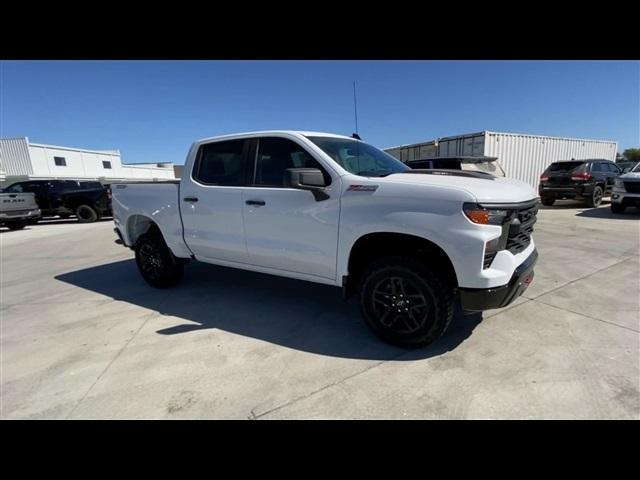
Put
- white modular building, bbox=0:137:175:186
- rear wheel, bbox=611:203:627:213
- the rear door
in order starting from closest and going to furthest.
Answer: the rear door < rear wheel, bbox=611:203:627:213 < white modular building, bbox=0:137:175:186

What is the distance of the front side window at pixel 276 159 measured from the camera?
3236 millimetres

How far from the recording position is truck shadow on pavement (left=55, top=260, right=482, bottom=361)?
2.89 m

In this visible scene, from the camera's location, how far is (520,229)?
102 inches

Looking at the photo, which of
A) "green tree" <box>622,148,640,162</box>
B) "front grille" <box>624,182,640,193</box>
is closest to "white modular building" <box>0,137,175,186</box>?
"front grille" <box>624,182,640,193</box>

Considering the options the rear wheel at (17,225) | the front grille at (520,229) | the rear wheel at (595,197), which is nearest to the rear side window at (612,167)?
the rear wheel at (595,197)

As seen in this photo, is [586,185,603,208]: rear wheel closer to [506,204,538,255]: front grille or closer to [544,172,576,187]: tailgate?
[544,172,576,187]: tailgate

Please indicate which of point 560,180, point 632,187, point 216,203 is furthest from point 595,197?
point 216,203

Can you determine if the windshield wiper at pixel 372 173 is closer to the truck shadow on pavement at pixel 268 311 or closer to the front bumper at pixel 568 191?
the truck shadow on pavement at pixel 268 311

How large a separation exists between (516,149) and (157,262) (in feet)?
53.0

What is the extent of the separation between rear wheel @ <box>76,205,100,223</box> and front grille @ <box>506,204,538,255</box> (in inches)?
655

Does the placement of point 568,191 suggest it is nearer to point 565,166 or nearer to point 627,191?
point 565,166
